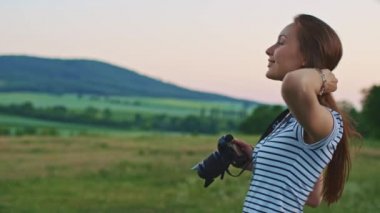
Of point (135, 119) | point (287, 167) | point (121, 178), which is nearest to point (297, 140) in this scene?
point (287, 167)

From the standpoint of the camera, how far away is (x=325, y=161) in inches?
109

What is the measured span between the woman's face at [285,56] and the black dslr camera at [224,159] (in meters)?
0.37

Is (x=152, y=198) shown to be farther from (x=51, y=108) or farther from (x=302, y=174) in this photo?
(x=51, y=108)

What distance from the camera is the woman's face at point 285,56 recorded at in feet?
8.89

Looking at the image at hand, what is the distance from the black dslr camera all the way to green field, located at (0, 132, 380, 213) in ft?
29.9

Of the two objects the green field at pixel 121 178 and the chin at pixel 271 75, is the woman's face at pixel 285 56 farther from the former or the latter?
the green field at pixel 121 178

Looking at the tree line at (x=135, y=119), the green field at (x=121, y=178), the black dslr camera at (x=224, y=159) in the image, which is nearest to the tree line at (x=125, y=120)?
the tree line at (x=135, y=119)

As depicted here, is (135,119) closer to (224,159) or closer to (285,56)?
(224,159)

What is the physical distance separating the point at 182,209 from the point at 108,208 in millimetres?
1161

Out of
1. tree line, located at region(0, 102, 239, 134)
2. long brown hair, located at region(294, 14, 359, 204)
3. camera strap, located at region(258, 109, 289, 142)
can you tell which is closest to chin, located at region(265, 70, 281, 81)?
long brown hair, located at region(294, 14, 359, 204)

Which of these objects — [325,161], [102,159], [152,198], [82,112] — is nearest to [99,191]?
[152,198]

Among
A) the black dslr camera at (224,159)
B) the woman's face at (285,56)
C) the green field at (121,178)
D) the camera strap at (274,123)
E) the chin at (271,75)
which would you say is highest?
the woman's face at (285,56)

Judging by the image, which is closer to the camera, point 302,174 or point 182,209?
point 302,174

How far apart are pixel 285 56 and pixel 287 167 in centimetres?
33
